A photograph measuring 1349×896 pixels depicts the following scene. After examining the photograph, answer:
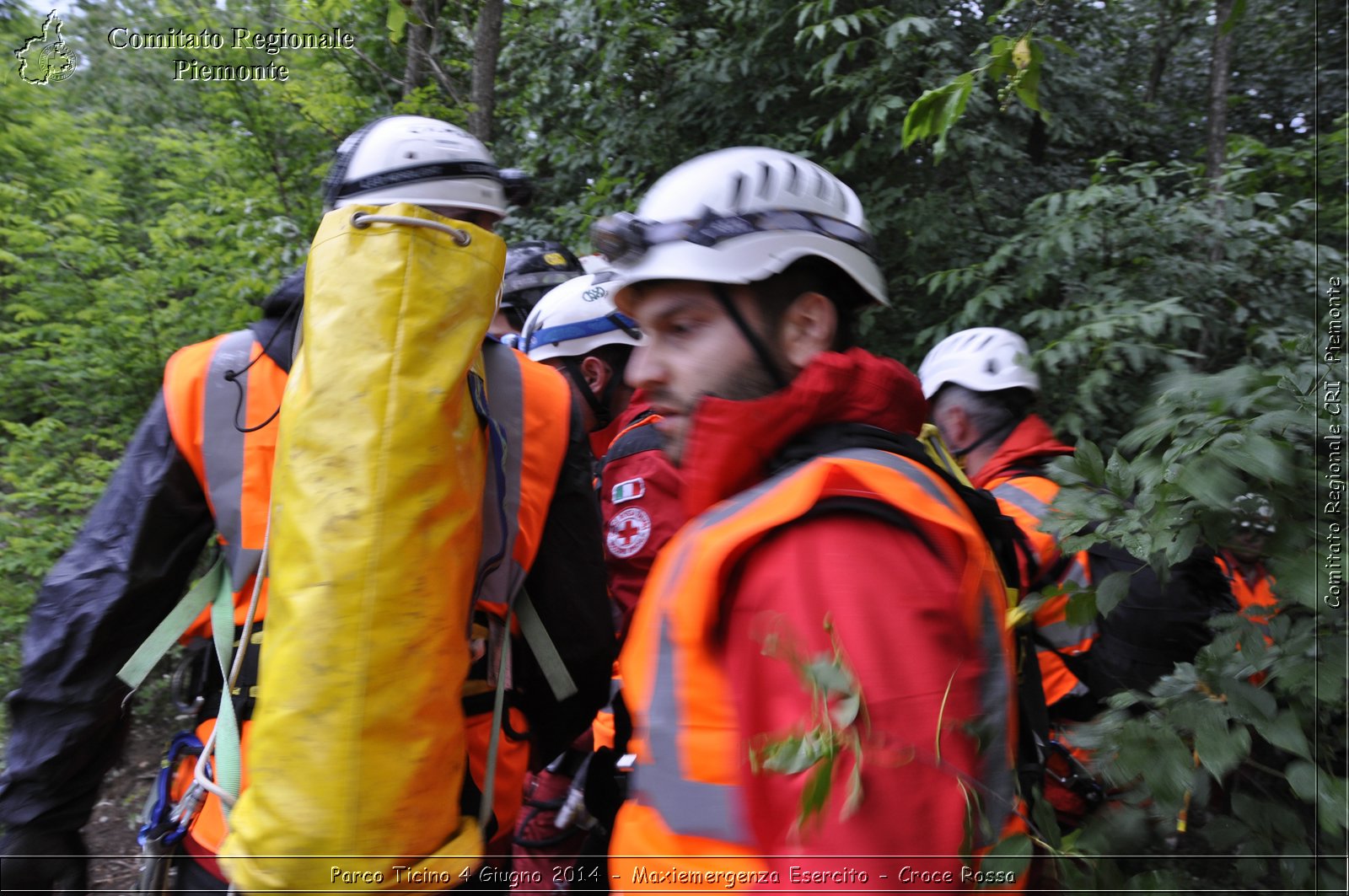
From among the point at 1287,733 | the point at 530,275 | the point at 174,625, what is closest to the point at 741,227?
the point at 1287,733

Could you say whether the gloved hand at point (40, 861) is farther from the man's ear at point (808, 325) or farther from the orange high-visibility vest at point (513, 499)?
the man's ear at point (808, 325)

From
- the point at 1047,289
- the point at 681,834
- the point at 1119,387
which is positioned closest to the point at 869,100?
the point at 1047,289

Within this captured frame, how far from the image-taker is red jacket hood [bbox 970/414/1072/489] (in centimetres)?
327

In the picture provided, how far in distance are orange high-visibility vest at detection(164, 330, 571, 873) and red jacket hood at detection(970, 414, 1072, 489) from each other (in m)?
1.94

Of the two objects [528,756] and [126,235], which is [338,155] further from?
[126,235]

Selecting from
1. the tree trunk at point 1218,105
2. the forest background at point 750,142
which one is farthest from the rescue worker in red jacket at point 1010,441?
the tree trunk at point 1218,105

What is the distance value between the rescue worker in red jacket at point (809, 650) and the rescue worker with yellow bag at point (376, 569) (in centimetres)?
37

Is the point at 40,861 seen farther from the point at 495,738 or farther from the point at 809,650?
the point at 809,650

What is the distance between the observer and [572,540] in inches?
84.7

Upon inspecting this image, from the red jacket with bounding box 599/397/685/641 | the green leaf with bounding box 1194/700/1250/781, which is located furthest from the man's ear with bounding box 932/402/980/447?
the green leaf with bounding box 1194/700/1250/781

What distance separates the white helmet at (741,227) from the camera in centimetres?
152

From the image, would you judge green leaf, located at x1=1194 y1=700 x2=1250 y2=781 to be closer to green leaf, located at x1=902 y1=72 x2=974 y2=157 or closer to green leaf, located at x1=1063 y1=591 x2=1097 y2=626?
green leaf, located at x1=1063 y1=591 x2=1097 y2=626

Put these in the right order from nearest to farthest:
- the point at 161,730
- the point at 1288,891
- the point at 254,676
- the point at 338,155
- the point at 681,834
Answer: the point at 681,834 → the point at 1288,891 → the point at 254,676 → the point at 338,155 → the point at 161,730

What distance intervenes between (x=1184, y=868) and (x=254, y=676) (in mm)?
1779
